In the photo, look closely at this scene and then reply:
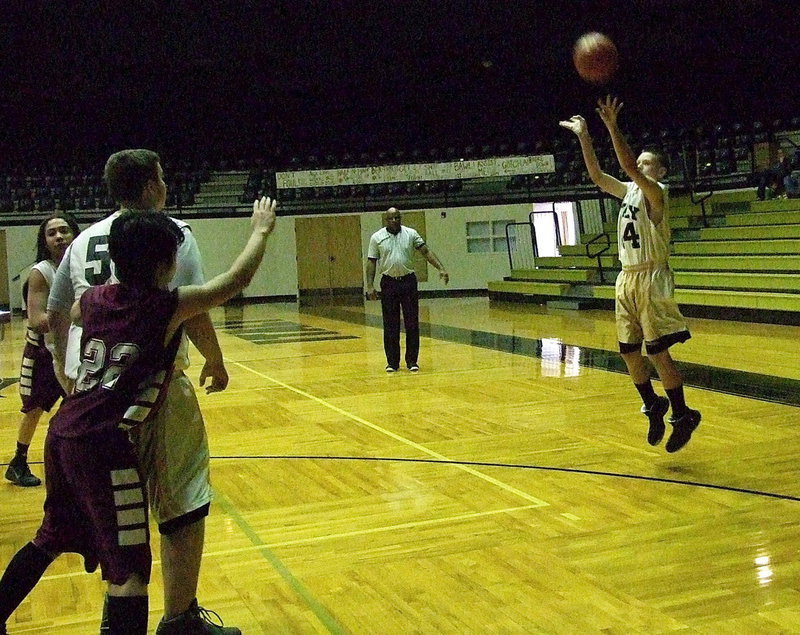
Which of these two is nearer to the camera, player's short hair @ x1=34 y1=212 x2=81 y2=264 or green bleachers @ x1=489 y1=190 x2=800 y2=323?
player's short hair @ x1=34 y1=212 x2=81 y2=264

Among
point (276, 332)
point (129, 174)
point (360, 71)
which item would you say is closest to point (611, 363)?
point (276, 332)

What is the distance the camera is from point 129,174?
110 inches

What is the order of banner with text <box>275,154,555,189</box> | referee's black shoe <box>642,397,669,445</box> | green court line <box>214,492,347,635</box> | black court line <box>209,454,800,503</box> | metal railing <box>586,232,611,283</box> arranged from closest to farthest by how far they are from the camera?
green court line <box>214,492,347,635</box>
black court line <box>209,454,800,503</box>
referee's black shoe <box>642,397,669,445</box>
metal railing <box>586,232,611,283</box>
banner with text <box>275,154,555,189</box>

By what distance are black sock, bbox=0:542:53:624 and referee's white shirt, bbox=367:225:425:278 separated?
7011 millimetres

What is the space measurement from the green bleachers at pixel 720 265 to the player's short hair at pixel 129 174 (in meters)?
11.5

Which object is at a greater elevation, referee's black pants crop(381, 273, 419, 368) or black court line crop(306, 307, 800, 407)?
referee's black pants crop(381, 273, 419, 368)

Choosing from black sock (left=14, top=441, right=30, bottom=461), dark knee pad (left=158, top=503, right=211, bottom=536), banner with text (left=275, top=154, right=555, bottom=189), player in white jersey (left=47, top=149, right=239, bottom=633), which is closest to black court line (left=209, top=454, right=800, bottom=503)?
black sock (left=14, top=441, right=30, bottom=461)

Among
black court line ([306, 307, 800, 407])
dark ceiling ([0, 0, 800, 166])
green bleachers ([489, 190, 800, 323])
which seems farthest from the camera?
dark ceiling ([0, 0, 800, 166])

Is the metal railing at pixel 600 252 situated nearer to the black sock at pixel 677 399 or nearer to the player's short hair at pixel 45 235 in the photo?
the black sock at pixel 677 399

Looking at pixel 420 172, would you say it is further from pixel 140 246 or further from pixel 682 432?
pixel 140 246

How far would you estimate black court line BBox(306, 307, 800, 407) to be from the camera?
24.2 ft

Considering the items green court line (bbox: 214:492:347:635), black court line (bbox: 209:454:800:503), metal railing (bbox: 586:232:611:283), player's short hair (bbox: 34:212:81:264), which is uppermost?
player's short hair (bbox: 34:212:81:264)

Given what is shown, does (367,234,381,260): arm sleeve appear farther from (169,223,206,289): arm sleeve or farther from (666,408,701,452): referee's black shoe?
(169,223,206,289): arm sleeve

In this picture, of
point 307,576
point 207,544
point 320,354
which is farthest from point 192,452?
point 320,354
